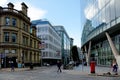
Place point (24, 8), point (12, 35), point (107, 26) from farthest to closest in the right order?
point (24, 8)
point (12, 35)
point (107, 26)

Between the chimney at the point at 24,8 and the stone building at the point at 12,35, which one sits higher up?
the chimney at the point at 24,8

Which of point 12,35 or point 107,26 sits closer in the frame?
point 107,26

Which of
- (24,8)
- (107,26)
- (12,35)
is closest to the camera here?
(107,26)

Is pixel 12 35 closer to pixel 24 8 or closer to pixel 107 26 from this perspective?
pixel 24 8

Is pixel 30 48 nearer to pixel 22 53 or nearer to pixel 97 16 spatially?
pixel 22 53

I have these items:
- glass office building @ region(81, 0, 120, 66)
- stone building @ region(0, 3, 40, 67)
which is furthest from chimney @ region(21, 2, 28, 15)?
→ glass office building @ region(81, 0, 120, 66)

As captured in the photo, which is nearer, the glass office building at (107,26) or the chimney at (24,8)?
the glass office building at (107,26)

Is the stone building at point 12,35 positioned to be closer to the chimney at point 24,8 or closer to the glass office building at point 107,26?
the chimney at point 24,8

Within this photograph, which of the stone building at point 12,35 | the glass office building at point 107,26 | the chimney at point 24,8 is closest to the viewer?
the glass office building at point 107,26

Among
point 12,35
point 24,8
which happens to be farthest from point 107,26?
point 24,8

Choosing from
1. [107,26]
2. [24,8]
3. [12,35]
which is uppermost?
[24,8]

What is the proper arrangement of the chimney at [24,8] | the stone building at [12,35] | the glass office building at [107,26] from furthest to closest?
the chimney at [24,8] → the stone building at [12,35] → the glass office building at [107,26]

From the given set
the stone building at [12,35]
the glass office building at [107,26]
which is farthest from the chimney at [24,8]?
the glass office building at [107,26]

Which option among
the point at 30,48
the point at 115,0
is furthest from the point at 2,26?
the point at 115,0
